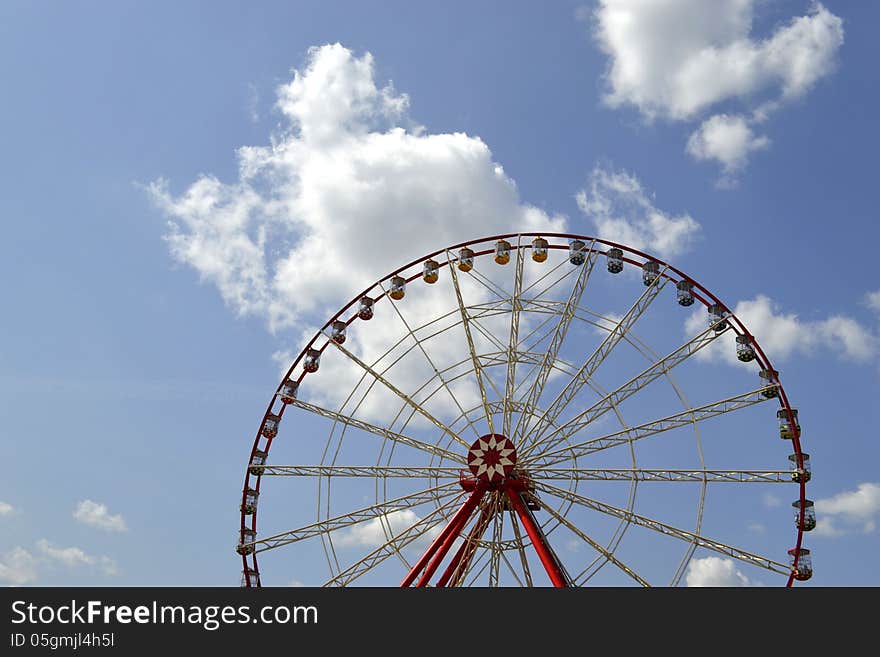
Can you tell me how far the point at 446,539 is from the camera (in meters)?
26.9

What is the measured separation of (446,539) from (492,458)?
120 inches

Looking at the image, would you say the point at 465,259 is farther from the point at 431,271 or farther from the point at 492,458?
the point at 492,458

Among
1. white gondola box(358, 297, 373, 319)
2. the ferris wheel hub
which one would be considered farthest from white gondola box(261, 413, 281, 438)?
the ferris wheel hub

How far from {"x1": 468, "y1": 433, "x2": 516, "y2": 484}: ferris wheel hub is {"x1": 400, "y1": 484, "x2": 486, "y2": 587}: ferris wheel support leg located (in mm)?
495

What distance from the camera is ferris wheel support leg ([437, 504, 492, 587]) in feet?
89.0

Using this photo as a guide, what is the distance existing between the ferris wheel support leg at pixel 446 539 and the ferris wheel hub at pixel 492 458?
50 cm

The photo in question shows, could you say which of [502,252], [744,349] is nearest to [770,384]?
[744,349]

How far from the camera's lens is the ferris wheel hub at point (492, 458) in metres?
27.2

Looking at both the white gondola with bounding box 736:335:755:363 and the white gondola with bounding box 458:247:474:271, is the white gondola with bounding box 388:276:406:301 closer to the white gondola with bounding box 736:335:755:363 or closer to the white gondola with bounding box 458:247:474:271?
the white gondola with bounding box 458:247:474:271
